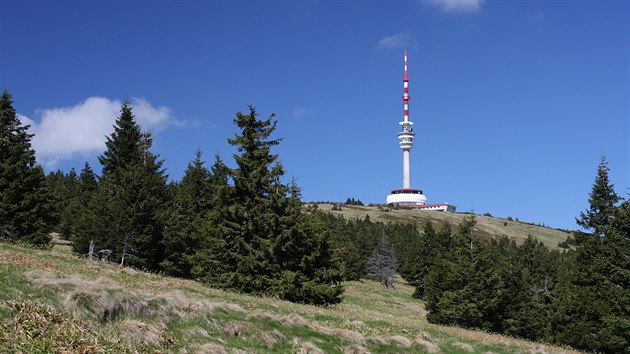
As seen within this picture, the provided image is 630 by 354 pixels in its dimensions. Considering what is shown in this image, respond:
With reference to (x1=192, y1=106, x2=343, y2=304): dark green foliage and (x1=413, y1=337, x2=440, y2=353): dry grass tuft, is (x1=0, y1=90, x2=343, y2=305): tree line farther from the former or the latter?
(x1=413, y1=337, x2=440, y2=353): dry grass tuft

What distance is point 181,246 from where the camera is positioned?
4244cm

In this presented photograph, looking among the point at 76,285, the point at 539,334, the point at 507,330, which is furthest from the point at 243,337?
the point at 539,334

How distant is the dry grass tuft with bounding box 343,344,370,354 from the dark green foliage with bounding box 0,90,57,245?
2846 cm

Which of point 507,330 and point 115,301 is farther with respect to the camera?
point 507,330

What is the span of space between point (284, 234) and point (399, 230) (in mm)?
91047

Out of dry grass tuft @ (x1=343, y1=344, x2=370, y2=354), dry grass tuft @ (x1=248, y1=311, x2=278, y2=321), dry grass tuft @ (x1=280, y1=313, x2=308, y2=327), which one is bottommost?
dry grass tuft @ (x1=343, y1=344, x2=370, y2=354)

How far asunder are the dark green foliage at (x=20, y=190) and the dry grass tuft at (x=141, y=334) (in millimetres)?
27852

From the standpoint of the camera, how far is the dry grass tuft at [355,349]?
17.1m

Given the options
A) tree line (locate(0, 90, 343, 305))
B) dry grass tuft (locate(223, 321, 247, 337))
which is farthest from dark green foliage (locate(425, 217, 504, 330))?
→ dry grass tuft (locate(223, 321, 247, 337))

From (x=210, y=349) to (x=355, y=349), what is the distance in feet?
18.6

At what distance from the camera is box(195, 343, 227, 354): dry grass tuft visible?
43.7 feet

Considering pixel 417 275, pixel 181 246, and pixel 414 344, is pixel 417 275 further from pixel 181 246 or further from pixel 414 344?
pixel 414 344

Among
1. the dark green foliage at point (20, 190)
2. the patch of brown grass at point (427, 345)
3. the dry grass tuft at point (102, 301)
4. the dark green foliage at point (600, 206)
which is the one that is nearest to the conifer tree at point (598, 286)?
the dark green foliage at point (600, 206)

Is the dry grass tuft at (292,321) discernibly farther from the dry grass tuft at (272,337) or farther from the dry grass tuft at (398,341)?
the dry grass tuft at (398,341)
